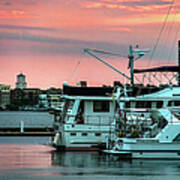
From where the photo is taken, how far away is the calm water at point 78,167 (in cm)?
4147

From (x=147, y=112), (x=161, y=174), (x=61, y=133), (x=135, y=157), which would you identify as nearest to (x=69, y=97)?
(x=61, y=133)

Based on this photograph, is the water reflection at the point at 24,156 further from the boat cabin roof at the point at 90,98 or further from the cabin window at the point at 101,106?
the cabin window at the point at 101,106

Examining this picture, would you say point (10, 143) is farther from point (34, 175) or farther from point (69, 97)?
point (34, 175)

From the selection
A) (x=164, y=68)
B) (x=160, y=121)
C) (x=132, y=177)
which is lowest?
(x=132, y=177)

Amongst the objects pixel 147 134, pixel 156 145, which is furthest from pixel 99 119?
pixel 156 145

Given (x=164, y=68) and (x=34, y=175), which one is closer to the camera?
(x=34, y=175)

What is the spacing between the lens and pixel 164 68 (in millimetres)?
60938

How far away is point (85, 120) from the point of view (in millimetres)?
58000

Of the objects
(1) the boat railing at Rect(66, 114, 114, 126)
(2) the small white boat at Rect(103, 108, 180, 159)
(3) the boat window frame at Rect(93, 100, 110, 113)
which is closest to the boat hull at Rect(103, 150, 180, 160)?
(2) the small white boat at Rect(103, 108, 180, 159)

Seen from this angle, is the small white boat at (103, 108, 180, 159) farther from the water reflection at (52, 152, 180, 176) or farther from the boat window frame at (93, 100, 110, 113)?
the boat window frame at (93, 100, 110, 113)

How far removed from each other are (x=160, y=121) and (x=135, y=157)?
3.52 metres

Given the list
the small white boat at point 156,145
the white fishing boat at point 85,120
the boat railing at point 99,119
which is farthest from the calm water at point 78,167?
the boat railing at point 99,119

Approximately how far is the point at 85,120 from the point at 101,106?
6.31 ft

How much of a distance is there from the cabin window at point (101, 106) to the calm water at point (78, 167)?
5.05 m
